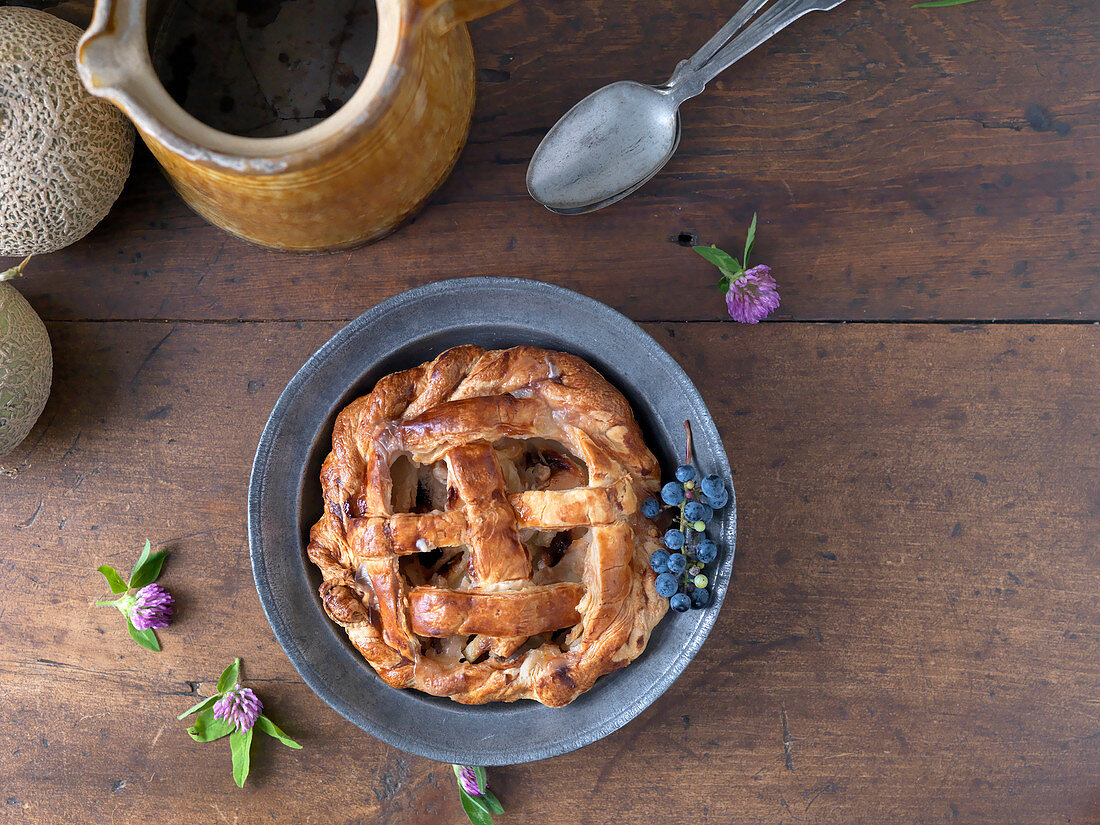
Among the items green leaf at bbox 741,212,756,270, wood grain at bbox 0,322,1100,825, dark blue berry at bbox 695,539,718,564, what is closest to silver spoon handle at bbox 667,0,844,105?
green leaf at bbox 741,212,756,270

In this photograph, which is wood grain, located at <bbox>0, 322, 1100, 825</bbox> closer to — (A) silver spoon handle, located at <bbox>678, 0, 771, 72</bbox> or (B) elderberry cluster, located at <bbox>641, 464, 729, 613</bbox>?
(B) elderberry cluster, located at <bbox>641, 464, 729, 613</bbox>

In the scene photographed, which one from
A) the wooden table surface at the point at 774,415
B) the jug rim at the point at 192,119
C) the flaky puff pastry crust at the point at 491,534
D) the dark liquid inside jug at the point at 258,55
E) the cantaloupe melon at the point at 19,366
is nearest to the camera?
the jug rim at the point at 192,119

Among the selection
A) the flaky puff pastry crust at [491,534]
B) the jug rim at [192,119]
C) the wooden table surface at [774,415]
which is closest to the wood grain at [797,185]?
the wooden table surface at [774,415]

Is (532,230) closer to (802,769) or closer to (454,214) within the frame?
(454,214)

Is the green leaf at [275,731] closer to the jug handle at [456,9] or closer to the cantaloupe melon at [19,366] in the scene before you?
the cantaloupe melon at [19,366]

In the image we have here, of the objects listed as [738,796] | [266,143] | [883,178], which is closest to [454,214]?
[266,143]
